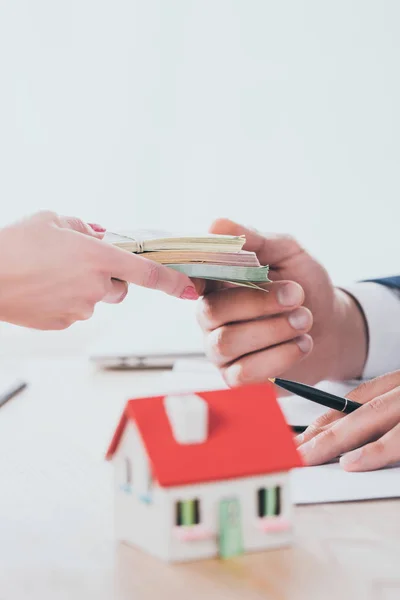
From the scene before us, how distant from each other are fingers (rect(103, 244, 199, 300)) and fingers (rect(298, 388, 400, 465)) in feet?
0.91

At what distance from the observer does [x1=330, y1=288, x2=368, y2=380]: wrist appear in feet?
4.50

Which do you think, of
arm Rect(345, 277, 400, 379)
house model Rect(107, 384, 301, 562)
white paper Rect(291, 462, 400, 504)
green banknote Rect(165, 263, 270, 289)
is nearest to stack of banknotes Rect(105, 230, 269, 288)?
green banknote Rect(165, 263, 270, 289)

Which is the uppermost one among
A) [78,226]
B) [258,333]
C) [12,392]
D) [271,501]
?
[78,226]

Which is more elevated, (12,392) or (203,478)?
(203,478)

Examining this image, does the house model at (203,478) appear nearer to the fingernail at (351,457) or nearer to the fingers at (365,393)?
the fingernail at (351,457)

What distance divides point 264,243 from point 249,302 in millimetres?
157

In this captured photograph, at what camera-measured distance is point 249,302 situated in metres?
1.16

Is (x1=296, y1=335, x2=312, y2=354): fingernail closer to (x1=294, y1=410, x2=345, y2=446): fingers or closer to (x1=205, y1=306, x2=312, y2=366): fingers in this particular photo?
(x1=205, y1=306, x2=312, y2=366): fingers

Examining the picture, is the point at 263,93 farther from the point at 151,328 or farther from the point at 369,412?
the point at 369,412

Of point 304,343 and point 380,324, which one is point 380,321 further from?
point 304,343

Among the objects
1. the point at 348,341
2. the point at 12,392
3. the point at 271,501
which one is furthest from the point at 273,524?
the point at 348,341

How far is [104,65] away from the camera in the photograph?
233cm

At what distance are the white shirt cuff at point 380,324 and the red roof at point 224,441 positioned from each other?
0.84 meters

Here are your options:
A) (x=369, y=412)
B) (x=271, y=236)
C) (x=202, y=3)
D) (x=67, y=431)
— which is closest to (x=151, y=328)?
(x=202, y=3)
